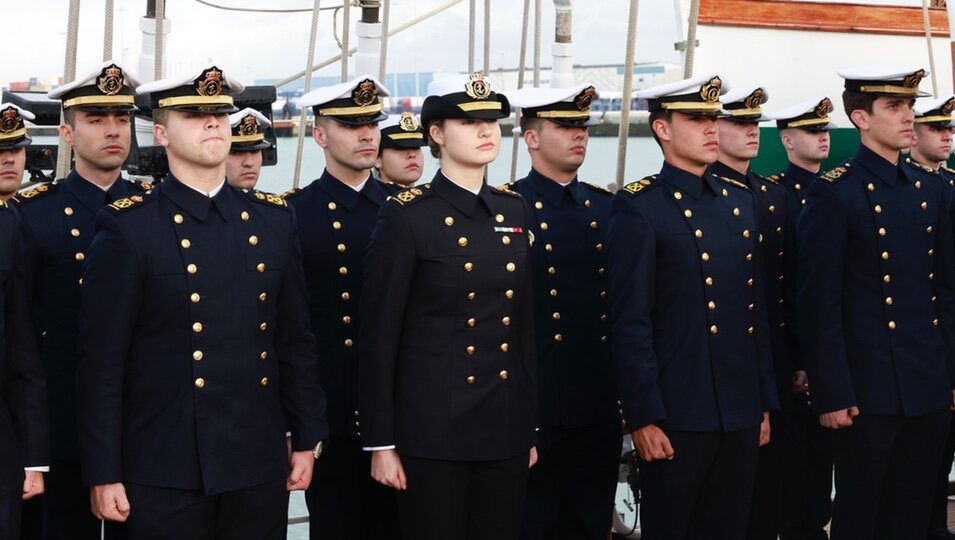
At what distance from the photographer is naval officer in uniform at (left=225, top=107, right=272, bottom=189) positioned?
4684 mm

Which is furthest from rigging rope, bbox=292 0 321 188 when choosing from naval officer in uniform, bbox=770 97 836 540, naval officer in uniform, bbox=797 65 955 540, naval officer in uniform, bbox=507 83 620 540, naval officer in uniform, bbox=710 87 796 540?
naval officer in uniform, bbox=797 65 955 540

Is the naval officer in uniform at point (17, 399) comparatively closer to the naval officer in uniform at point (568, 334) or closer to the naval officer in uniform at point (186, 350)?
the naval officer in uniform at point (186, 350)

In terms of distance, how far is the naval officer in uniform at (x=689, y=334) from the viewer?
3807 mm

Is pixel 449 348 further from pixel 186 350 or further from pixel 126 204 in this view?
pixel 126 204

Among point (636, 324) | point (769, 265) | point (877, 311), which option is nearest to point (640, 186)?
point (636, 324)

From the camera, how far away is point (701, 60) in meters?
9.11

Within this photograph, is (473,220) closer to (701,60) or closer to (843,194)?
(843,194)

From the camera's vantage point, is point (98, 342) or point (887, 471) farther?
point (887, 471)

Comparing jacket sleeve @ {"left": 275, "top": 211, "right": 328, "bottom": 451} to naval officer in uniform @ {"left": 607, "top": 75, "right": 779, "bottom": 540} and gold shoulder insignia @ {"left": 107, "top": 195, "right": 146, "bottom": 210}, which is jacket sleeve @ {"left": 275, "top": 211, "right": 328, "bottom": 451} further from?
naval officer in uniform @ {"left": 607, "top": 75, "right": 779, "bottom": 540}

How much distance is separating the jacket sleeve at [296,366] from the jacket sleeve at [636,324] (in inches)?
34.1

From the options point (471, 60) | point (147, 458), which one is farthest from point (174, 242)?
point (471, 60)

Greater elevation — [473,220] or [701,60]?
[701,60]

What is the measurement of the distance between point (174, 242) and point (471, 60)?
3996 millimetres

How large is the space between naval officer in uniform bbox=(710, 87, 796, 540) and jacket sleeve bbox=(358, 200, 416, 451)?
5.14ft
